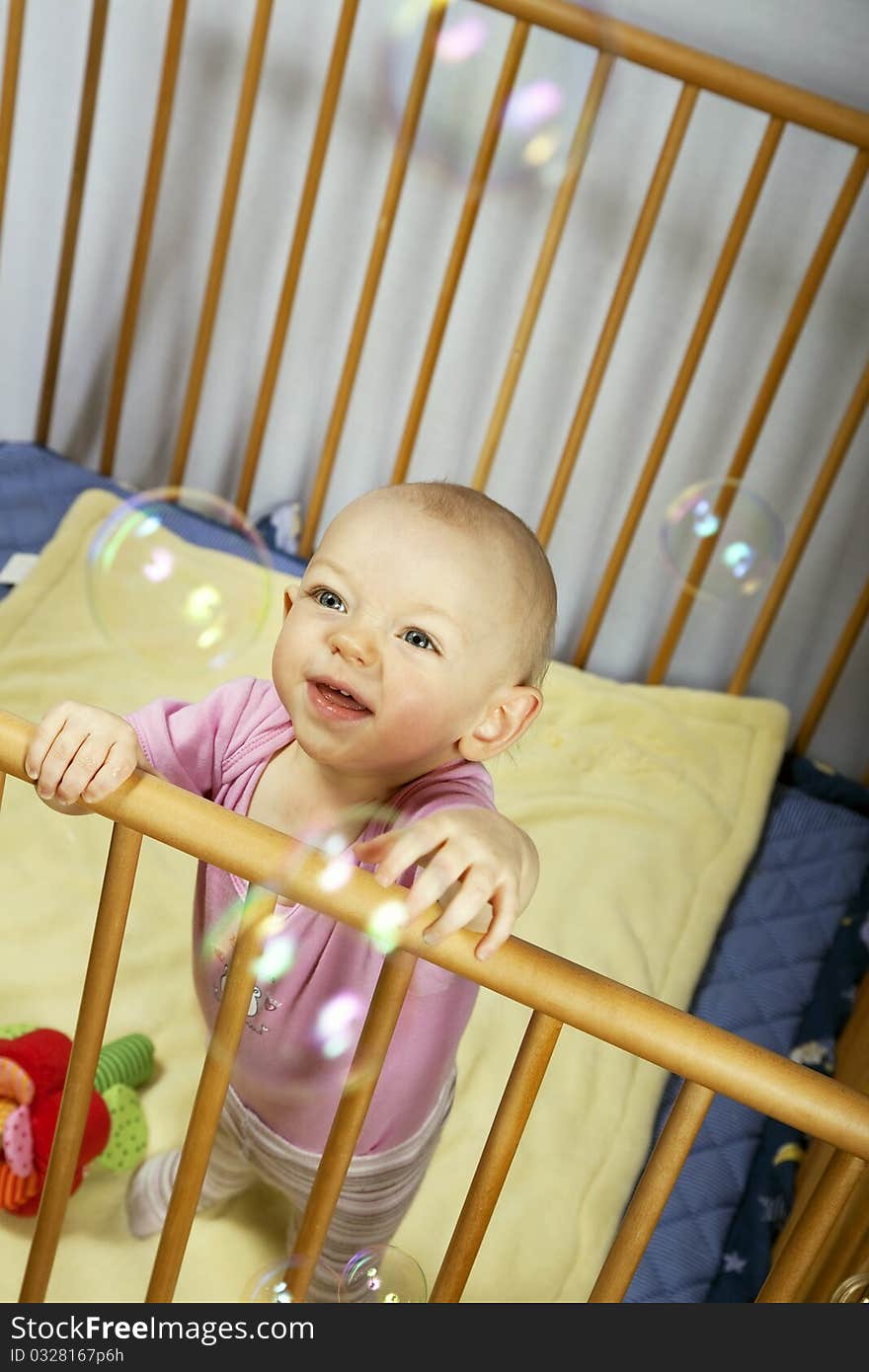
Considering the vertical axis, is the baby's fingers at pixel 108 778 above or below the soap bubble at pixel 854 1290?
above

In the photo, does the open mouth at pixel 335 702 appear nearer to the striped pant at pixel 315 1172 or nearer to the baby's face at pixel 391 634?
the baby's face at pixel 391 634

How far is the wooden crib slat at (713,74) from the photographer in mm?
1254

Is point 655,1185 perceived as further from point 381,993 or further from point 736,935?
point 736,935

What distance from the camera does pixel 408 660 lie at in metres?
0.61

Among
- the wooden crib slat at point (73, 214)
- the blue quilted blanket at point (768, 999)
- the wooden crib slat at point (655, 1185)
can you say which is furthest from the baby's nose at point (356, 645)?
the wooden crib slat at point (73, 214)

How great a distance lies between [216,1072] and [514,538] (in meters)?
0.30

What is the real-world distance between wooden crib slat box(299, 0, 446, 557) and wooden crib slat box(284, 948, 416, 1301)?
110 cm

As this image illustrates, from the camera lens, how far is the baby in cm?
52

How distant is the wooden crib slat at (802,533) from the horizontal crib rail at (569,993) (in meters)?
1.07

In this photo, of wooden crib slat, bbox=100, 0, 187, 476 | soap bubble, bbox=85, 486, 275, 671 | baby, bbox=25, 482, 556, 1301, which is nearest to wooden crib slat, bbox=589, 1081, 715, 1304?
baby, bbox=25, 482, 556, 1301

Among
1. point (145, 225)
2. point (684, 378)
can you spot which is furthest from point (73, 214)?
point (684, 378)

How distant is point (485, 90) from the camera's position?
55.3 inches

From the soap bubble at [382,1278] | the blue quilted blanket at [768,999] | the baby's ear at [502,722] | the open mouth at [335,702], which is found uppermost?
the open mouth at [335,702]
